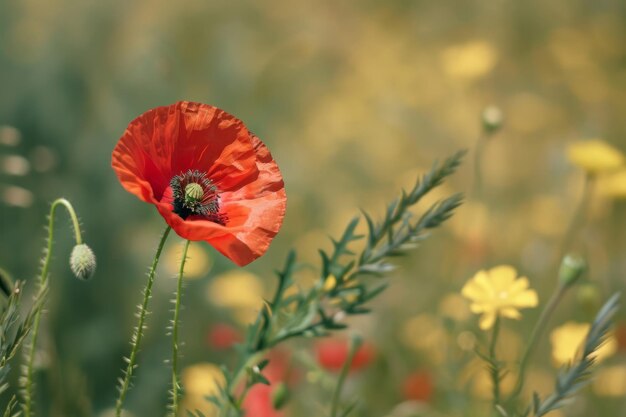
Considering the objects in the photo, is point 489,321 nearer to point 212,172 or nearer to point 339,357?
point 212,172

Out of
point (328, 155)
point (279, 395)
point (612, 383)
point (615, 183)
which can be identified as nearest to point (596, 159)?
point (615, 183)

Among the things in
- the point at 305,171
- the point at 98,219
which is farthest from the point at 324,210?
the point at 98,219

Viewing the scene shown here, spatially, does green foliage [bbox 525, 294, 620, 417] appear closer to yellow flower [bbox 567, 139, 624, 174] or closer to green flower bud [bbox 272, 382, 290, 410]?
green flower bud [bbox 272, 382, 290, 410]

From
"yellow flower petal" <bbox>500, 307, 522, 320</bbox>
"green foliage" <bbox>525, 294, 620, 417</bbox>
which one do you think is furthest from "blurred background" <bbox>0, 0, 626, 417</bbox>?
"green foliage" <bbox>525, 294, 620, 417</bbox>

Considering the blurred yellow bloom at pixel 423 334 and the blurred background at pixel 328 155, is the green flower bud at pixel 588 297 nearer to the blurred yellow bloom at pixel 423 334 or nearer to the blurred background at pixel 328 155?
the blurred background at pixel 328 155

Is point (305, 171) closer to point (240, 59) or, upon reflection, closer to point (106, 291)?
point (240, 59)
